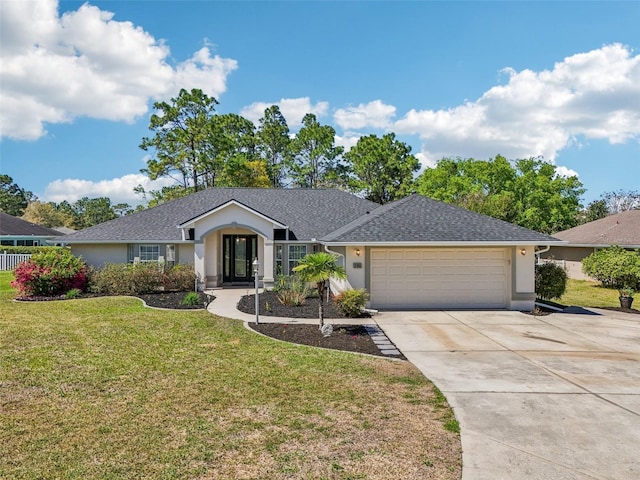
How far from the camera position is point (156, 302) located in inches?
606

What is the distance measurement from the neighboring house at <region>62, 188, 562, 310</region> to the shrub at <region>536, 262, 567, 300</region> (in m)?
1.48

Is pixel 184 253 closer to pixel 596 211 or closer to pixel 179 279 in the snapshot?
pixel 179 279

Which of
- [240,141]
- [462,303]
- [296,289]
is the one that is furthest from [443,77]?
[240,141]

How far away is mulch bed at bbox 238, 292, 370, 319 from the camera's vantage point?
43.1ft

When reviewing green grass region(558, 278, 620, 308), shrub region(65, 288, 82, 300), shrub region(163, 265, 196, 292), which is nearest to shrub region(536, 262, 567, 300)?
green grass region(558, 278, 620, 308)

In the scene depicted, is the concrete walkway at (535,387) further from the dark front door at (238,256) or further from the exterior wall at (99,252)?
the exterior wall at (99,252)

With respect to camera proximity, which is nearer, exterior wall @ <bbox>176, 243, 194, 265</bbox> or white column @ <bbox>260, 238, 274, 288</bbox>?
white column @ <bbox>260, 238, 274, 288</bbox>

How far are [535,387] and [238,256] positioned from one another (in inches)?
650

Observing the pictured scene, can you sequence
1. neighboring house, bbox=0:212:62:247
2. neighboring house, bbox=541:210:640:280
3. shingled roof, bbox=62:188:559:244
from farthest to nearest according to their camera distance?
neighboring house, bbox=0:212:62:247
neighboring house, bbox=541:210:640:280
shingled roof, bbox=62:188:559:244

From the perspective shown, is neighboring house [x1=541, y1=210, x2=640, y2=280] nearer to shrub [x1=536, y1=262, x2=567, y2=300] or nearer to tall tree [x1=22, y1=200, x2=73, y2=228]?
shrub [x1=536, y1=262, x2=567, y2=300]

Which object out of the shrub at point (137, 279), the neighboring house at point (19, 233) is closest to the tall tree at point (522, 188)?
the shrub at point (137, 279)

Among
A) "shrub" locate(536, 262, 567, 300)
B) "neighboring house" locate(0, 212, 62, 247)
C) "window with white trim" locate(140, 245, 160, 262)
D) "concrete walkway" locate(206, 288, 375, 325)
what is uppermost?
"neighboring house" locate(0, 212, 62, 247)

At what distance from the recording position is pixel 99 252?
19875 mm

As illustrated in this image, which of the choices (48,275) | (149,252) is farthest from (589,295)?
(48,275)
